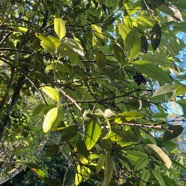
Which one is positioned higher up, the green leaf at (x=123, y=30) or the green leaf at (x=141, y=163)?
the green leaf at (x=123, y=30)

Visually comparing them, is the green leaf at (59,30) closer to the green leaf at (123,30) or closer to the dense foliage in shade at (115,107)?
the dense foliage in shade at (115,107)

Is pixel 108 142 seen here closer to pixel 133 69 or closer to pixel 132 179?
pixel 132 179

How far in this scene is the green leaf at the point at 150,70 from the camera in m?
0.63

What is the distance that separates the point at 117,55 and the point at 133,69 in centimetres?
18

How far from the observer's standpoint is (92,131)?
0.54 metres

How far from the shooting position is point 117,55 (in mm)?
655

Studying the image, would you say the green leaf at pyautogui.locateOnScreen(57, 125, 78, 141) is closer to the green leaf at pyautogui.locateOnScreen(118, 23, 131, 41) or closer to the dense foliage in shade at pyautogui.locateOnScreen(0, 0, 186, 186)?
the dense foliage in shade at pyautogui.locateOnScreen(0, 0, 186, 186)

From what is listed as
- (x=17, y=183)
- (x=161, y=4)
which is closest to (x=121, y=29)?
(x=161, y=4)

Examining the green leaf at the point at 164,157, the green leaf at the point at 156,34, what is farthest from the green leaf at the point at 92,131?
the green leaf at the point at 156,34

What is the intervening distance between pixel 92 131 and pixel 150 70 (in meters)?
0.18

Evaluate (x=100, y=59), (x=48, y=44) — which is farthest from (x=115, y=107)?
(x=48, y=44)

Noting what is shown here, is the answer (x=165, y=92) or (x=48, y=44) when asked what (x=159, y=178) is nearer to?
(x=165, y=92)

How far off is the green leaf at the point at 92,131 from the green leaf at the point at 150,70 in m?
0.15

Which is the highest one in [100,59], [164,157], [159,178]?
[100,59]
